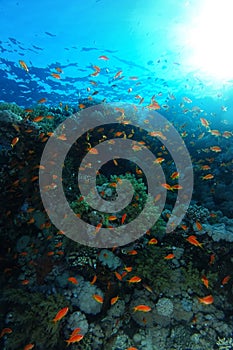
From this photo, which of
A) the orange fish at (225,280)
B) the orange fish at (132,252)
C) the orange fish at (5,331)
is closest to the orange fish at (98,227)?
the orange fish at (132,252)

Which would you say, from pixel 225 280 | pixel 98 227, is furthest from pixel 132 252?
pixel 225 280

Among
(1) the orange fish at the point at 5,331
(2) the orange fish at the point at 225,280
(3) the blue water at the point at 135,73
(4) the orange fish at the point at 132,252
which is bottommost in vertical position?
(1) the orange fish at the point at 5,331

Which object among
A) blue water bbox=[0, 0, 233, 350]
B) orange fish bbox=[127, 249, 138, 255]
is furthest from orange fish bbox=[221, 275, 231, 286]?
orange fish bbox=[127, 249, 138, 255]

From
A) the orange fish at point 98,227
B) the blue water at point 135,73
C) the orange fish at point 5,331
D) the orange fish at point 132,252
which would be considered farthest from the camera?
the blue water at point 135,73

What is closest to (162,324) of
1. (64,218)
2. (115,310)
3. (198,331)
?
(198,331)

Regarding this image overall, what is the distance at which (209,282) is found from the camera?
17.8 ft

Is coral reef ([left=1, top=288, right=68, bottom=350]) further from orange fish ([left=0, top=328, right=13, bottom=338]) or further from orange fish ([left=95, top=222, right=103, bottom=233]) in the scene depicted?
orange fish ([left=95, top=222, right=103, bottom=233])

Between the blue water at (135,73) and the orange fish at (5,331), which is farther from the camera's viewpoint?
the blue water at (135,73)

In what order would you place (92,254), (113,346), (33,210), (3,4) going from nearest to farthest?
1. (113,346)
2. (92,254)
3. (33,210)
4. (3,4)

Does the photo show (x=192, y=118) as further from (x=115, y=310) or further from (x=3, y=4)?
(x=115, y=310)

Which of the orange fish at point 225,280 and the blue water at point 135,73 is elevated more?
the blue water at point 135,73

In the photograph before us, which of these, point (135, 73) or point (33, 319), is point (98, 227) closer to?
point (33, 319)

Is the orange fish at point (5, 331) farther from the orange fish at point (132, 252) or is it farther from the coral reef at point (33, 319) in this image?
the orange fish at point (132, 252)

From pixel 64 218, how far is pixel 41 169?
2.02m
